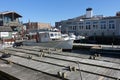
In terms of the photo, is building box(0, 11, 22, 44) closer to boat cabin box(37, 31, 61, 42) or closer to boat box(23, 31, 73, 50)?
boat box(23, 31, 73, 50)

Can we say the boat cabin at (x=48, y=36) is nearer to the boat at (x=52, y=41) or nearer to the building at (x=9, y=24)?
the boat at (x=52, y=41)

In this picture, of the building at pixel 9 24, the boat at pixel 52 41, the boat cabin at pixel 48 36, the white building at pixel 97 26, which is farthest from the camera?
the white building at pixel 97 26

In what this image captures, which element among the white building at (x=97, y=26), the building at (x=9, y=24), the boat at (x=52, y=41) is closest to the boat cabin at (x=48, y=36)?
the boat at (x=52, y=41)

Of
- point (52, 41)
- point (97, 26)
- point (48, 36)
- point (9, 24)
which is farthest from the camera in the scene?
point (97, 26)

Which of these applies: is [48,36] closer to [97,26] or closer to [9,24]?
[9,24]

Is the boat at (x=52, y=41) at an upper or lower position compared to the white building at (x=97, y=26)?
lower

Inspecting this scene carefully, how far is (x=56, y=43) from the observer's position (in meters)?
24.9

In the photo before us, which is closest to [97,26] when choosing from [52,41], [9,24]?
[9,24]

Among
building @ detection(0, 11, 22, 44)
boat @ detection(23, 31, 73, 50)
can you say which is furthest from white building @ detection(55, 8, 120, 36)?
boat @ detection(23, 31, 73, 50)

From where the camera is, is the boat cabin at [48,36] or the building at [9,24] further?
the building at [9,24]

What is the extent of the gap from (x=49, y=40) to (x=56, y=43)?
6.33 feet

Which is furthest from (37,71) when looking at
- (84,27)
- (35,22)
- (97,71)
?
(35,22)

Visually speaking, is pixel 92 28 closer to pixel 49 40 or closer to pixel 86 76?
pixel 49 40

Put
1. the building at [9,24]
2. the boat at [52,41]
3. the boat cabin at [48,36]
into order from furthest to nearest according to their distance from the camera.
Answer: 1. the building at [9,24]
2. the boat cabin at [48,36]
3. the boat at [52,41]
